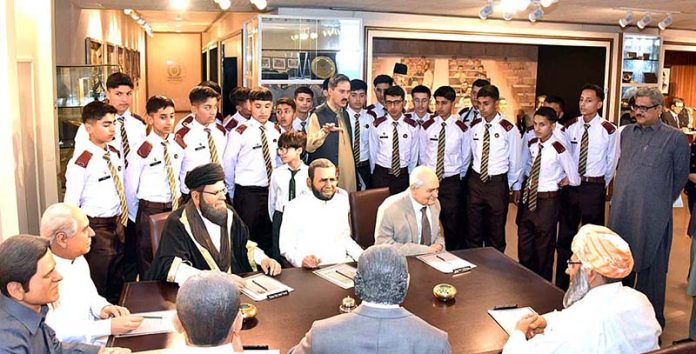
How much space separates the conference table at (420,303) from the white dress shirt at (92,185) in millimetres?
1433

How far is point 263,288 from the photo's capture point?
3303mm

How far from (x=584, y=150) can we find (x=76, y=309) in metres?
4.71

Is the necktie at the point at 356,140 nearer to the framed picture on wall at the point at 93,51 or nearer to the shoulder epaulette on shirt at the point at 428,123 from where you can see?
the shoulder epaulette on shirt at the point at 428,123

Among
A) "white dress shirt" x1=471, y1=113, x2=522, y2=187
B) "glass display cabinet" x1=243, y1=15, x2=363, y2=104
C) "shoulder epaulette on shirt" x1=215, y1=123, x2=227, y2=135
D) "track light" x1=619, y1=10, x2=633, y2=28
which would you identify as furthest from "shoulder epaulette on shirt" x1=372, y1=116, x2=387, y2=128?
"track light" x1=619, y1=10, x2=633, y2=28

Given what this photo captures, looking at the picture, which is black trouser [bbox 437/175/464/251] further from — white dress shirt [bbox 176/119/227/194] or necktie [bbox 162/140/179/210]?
necktie [bbox 162/140/179/210]

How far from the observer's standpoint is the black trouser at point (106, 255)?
4609 mm

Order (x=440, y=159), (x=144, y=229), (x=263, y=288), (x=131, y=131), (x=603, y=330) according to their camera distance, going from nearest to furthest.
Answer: (x=603, y=330) → (x=263, y=288) → (x=144, y=229) → (x=131, y=131) → (x=440, y=159)

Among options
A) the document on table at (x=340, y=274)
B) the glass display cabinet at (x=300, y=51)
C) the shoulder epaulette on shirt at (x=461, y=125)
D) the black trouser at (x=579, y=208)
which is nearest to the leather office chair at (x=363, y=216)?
the document on table at (x=340, y=274)

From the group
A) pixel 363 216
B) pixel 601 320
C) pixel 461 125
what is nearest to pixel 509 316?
pixel 601 320

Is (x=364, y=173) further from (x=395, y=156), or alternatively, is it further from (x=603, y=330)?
(x=603, y=330)

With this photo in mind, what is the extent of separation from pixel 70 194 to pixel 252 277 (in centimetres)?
175

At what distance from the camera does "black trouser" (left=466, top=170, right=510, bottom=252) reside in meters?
6.10

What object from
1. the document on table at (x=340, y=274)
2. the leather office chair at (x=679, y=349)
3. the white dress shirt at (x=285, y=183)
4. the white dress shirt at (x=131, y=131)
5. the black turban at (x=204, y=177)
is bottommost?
the document on table at (x=340, y=274)

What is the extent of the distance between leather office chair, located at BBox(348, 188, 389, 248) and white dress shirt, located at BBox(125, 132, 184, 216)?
1439 mm
